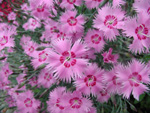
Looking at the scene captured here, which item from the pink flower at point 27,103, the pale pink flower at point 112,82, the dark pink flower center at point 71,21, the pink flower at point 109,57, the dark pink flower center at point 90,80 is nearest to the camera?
the pale pink flower at point 112,82

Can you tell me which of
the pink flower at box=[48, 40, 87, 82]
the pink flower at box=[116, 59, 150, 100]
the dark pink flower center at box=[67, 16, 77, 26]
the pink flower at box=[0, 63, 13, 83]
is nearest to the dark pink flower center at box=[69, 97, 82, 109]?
the pink flower at box=[48, 40, 87, 82]

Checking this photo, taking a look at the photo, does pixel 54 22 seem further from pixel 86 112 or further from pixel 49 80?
pixel 86 112

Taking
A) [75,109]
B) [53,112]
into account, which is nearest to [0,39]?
[53,112]

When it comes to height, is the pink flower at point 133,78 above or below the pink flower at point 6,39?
below

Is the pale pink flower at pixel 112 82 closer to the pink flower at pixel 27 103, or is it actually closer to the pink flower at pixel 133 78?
the pink flower at pixel 133 78

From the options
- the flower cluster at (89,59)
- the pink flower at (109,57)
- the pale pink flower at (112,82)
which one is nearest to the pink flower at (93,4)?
the flower cluster at (89,59)

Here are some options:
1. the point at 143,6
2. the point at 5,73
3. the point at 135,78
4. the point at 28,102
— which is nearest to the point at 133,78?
the point at 135,78
